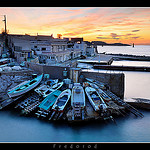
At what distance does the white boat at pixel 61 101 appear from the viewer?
7.01 m

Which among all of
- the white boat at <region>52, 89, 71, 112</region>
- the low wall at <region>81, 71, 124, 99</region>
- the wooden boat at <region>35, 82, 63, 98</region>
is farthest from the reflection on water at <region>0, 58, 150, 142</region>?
the low wall at <region>81, 71, 124, 99</region>

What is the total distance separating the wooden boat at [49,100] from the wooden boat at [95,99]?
1.96m

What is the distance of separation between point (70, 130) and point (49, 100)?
2.36 meters

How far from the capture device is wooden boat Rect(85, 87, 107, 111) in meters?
7.01

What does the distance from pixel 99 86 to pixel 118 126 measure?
11.1 ft

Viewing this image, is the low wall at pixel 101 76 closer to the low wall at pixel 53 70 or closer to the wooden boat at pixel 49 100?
the low wall at pixel 53 70

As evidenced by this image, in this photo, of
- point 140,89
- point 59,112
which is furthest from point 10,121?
point 140,89

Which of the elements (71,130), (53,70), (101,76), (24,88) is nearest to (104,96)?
(101,76)

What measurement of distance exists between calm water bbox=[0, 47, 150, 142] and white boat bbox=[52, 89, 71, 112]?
808 mm

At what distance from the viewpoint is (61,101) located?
764 cm

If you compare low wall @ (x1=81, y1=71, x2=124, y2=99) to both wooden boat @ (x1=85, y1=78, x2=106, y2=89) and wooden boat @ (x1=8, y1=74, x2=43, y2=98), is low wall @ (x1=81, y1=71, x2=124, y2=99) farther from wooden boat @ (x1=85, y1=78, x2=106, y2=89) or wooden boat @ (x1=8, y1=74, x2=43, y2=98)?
wooden boat @ (x1=8, y1=74, x2=43, y2=98)

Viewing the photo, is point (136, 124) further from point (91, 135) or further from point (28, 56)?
point (28, 56)

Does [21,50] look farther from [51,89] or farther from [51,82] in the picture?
[51,89]

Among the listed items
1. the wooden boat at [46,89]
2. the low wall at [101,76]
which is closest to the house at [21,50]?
the low wall at [101,76]
